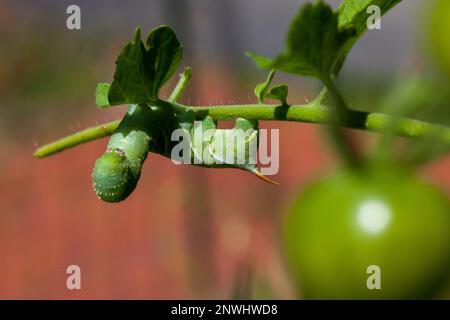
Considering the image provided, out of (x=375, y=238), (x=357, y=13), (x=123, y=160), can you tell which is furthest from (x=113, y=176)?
(x=375, y=238)

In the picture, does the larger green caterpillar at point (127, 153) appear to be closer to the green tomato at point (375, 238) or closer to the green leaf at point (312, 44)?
the green leaf at point (312, 44)

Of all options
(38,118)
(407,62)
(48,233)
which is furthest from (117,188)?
(38,118)

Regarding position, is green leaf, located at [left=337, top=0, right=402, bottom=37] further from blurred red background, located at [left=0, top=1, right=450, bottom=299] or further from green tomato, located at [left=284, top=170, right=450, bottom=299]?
blurred red background, located at [left=0, top=1, right=450, bottom=299]

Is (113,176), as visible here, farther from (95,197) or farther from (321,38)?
(95,197)

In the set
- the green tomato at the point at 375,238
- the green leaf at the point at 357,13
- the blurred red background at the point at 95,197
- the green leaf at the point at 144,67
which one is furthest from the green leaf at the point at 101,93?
the blurred red background at the point at 95,197

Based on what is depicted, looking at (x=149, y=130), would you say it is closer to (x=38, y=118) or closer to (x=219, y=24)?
(x=219, y=24)

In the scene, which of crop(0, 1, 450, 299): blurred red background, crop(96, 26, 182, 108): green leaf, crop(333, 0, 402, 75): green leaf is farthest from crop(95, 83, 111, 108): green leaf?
crop(0, 1, 450, 299): blurred red background

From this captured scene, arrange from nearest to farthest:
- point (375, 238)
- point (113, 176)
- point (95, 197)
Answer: point (113, 176) → point (375, 238) → point (95, 197)
